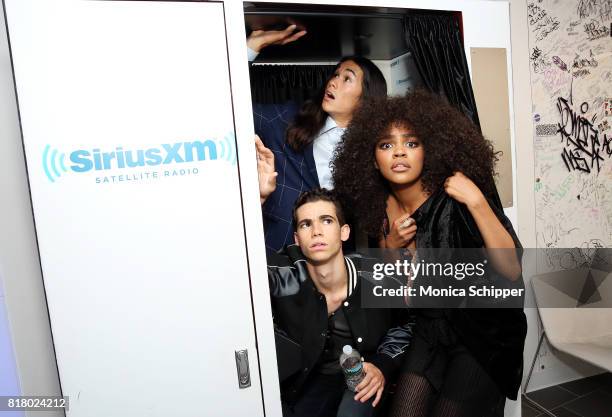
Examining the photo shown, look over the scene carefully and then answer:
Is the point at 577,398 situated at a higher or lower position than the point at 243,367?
lower

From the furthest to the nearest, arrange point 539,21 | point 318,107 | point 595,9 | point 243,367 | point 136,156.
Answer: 1. point 595,9
2. point 539,21
3. point 318,107
4. point 243,367
5. point 136,156

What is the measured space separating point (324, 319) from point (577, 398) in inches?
78.8

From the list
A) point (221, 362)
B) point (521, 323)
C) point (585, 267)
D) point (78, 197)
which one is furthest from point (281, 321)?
point (585, 267)

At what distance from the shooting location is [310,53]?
1.97 m

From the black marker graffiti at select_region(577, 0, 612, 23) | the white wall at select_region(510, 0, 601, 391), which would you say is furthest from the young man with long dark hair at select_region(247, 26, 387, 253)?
the black marker graffiti at select_region(577, 0, 612, 23)

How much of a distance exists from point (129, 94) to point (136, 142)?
6.4 inches

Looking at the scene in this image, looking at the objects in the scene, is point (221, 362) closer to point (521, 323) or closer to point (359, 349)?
point (359, 349)

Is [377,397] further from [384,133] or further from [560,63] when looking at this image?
[560,63]

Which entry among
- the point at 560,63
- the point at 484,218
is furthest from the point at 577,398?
the point at 560,63

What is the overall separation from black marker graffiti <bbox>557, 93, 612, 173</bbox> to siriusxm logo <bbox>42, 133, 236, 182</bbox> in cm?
216

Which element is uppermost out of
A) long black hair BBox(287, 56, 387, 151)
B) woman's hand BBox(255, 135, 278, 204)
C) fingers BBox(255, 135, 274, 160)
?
long black hair BBox(287, 56, 387, 151)

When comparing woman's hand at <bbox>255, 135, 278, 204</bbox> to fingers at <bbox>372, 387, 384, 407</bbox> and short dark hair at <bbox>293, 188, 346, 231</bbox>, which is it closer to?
short dark hair at <bbox>293, 188, 346, 231</bbox>

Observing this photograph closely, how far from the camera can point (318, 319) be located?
178 centimetres

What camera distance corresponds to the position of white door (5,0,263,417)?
1.34 meters
